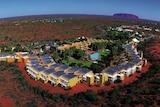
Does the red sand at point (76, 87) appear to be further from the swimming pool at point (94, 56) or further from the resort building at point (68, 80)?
the swimming pool at point (94, 56)

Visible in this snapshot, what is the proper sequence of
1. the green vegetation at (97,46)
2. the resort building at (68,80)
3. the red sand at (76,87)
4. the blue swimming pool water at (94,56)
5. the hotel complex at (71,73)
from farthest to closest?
the green vegetation at (97,46) < the blue swimming pool water at (94,56) < the hotel complex at (71,73) < the resort building at (68,80) < the red sand at (76,87)

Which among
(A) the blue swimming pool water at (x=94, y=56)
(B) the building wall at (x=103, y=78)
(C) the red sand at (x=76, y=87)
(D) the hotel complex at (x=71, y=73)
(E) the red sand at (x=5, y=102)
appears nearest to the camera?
(E) the red sand at (x=5, y=102)

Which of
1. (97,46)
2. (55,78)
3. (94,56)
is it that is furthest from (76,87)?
(97,46)

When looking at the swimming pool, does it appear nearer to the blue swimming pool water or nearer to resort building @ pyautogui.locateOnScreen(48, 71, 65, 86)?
the blue swimming pool water

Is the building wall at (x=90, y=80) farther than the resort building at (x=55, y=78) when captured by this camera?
Yes

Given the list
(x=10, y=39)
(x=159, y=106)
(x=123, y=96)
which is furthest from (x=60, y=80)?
(x=10, y=39)

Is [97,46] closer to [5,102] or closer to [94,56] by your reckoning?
[94,56]

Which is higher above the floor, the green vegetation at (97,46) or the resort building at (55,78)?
the green vegetation at (97,46)

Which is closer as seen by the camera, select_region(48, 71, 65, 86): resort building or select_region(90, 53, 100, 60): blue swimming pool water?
select_region(48, 71, 65, 86): resort building

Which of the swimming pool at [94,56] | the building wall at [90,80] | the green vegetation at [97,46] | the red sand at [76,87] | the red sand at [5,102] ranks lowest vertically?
the red sand at [5,102]

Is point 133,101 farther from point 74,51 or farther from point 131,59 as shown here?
point 74,51

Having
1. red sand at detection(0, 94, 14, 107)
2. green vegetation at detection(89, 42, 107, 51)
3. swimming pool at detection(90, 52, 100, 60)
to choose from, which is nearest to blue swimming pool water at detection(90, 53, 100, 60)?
swimming pool at detection(90, 52, 100, 60)

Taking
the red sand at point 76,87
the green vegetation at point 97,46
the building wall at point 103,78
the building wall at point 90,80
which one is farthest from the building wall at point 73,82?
the green vegetation at point 97,46
